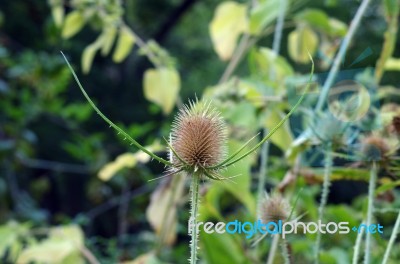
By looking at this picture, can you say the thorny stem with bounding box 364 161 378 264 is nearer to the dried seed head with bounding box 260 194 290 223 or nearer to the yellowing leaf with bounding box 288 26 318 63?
the dried seed head with bounding box 260 194 290 223

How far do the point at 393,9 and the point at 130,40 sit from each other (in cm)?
42

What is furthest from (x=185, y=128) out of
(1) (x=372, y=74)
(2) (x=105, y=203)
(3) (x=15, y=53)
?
(3) (x=15, y=53)

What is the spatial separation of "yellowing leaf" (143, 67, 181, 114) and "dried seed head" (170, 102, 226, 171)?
52 centimetres

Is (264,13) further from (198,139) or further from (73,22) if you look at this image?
(198,139)

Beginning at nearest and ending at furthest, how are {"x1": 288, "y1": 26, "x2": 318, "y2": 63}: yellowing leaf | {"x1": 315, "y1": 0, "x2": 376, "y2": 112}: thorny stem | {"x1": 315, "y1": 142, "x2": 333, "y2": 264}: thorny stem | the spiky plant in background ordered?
the spiky plant in background
{"x1": 315, "y1": 142, "x2": 333, "y2": 264}: thorny stem
{"x1": 315, "y1": 0, "x2": 376, "y2": 112}: thorny stem
{"x1": 288, "y1": 26, "x2": 318, "y2": 63}: yellowing leaf

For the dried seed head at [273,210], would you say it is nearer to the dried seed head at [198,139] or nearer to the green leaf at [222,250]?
the dried seed head at [198,139]

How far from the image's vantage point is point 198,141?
0.23 metres

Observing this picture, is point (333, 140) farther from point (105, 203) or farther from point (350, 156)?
point (105, 203)

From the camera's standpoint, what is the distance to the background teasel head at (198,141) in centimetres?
23

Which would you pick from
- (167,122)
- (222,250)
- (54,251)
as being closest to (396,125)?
(222,250)

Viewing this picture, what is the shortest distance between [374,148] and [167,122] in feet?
5.62

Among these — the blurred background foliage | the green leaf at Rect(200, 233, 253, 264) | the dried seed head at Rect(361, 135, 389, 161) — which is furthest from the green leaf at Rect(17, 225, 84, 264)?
the dried seed head at Rect(361, 135, 389, 161)

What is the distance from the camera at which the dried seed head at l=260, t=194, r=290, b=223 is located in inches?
11.6

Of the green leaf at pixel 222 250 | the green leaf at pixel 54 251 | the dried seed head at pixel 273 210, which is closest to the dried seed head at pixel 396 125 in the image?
the dried seed head at pixel 273 210
